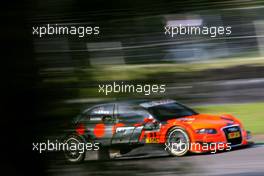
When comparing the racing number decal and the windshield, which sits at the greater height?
the windshield

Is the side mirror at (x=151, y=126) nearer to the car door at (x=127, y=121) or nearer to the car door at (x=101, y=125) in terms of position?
the car door at (x=127, y=121)

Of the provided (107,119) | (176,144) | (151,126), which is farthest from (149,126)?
(107,119)

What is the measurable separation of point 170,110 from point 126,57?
0.27 m

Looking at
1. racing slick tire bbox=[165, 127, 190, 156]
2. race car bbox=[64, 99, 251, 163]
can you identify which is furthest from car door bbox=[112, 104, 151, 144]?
racing slick tire bbox=[165, 127, 190, 156]

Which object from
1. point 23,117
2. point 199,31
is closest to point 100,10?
point 199,31

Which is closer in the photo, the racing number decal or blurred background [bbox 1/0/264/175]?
blurred background [bbox 1/0/264/175]

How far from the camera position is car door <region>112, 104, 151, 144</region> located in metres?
1.87

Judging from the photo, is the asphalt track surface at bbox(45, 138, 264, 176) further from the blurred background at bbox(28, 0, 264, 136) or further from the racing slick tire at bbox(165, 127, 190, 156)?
the blurred background at bbox(28, 0, 264, 136)

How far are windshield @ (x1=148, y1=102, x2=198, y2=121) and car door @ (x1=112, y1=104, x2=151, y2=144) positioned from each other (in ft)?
0.16

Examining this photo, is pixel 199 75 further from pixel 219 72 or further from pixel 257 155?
pixel 257 155

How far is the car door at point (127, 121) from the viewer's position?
1874mm

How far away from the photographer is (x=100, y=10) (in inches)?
77.3

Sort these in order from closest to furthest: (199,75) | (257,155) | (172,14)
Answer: (199,75) → (172,14) → (257,155)

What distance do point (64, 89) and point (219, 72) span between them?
20.8 inches
